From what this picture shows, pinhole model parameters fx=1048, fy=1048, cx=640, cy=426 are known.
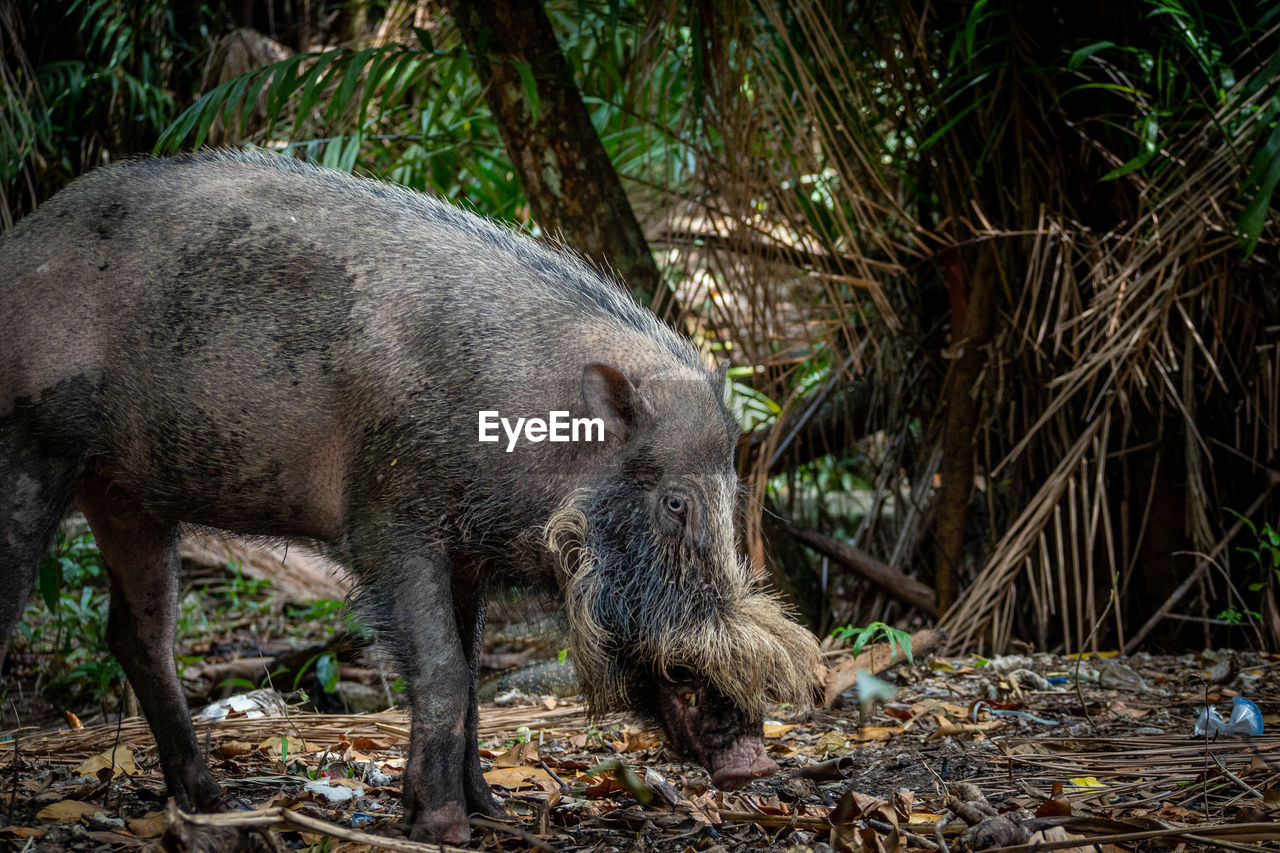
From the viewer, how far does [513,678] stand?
451 centimetres

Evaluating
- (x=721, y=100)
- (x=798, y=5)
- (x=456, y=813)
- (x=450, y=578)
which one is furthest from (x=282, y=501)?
(x=798, y=5)

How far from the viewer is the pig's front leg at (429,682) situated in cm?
238

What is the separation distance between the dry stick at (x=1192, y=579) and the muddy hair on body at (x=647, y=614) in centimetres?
250

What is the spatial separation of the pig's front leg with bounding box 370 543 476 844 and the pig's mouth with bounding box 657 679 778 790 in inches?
20.6

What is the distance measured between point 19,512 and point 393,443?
3.02 ft

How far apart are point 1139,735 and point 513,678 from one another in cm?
245

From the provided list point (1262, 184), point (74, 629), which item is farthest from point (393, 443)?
point (74, 629)

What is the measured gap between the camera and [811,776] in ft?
9.53

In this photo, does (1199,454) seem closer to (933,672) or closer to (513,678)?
(933,672)

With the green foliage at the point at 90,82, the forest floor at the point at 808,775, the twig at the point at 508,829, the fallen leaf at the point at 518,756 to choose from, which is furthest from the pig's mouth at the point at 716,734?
the green foliage at the point at 90,82

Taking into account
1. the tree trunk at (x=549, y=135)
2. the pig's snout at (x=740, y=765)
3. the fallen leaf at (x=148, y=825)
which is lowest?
the fallen leaf at (x=148, y=825)

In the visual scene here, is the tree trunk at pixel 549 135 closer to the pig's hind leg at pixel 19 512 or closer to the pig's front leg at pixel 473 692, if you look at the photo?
the pig's front leg at pixel 473 692

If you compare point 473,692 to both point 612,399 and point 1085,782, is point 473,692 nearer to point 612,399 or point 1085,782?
point 612,399

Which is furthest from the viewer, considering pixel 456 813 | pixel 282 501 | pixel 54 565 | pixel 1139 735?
pixel 54 565
